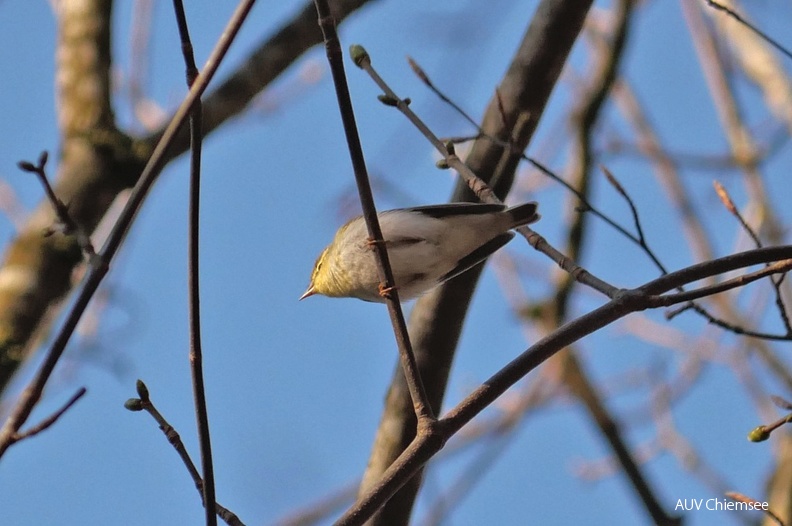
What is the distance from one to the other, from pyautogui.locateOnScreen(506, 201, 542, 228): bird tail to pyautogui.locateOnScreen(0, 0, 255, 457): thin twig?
5.14 feet

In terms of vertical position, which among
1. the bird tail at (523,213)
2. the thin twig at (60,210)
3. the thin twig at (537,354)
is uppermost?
the bird tail at (523,213)

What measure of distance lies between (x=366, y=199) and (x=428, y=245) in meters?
1.12

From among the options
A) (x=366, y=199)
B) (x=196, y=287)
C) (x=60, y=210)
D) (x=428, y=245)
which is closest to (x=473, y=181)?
(x=428, y=245)

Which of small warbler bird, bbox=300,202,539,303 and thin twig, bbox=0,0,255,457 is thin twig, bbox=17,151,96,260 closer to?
thin twig, bbox=0,0,255,457

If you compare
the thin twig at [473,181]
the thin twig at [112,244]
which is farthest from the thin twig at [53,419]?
the thin twig at [473,181]

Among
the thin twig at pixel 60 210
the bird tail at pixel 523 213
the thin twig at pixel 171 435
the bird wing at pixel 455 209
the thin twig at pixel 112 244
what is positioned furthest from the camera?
the bird tail at pixel 523 213

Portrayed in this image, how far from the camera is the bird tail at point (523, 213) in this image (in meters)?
3.05

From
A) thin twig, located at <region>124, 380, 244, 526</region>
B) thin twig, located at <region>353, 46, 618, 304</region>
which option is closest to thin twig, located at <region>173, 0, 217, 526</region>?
thin twig, located at <region>124, 380, 244, 526</region>

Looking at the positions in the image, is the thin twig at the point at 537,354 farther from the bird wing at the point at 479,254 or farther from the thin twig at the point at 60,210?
the bird wing at the point at 479,254

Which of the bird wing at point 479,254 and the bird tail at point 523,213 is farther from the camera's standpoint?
the bird wing at point 479,254

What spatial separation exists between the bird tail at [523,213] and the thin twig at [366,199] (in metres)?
0.92

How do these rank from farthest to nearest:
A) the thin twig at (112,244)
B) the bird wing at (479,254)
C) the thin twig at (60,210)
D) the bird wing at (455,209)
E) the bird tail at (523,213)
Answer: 1. the bird wing at (479,254)
2. the bird tail at (523,213)
3. the bird wing at (455,209)
4. the thin twig at (60,210)
5. the thin twig at (112,244)

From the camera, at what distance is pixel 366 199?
2121 mm

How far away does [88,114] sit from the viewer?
3.94 m
